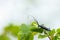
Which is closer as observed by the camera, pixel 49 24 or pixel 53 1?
pixel 49 24

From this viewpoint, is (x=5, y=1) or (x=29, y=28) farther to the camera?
(x=5, y=1)

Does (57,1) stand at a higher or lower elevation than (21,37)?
higher

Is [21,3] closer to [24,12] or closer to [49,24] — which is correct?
[24,12]

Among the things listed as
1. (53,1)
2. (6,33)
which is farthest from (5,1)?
(6,33)

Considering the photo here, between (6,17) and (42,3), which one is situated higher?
(42,3)

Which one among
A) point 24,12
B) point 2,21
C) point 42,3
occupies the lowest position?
point 2,21

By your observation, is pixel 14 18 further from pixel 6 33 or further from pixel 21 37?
pixel 21 37

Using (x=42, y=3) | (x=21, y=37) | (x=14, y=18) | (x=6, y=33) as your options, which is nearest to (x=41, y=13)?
(x=42, y=3)

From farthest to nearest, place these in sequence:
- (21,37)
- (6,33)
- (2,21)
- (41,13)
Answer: (41,13) → (2,21) → (6,33) → (21,37)

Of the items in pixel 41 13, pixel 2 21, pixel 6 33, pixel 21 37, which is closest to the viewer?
pixel 21 37
